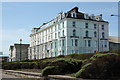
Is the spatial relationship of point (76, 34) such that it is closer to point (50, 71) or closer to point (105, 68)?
point (50, 71)

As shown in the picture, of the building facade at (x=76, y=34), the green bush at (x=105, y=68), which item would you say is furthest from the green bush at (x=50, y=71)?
the building facade at (x=76, y=34)

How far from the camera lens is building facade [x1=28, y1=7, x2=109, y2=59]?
157ft

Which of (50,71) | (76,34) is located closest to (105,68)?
(50,71)

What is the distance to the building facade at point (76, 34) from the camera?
4797 cm

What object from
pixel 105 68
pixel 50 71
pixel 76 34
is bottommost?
pixel 50 71

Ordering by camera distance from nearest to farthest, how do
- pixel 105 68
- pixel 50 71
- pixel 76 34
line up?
1. pixel 105 68
2. pixel 50 71
3. pixel 76 34

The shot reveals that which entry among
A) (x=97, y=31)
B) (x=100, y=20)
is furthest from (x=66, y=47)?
(x=100, y=20)

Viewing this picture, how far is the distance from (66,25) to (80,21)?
5362 millimetres

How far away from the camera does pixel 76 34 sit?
4922 centimetres

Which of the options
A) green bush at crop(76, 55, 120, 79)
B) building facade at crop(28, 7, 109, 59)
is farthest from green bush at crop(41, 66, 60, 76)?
building facade at crop(28, 7, 109, 59)

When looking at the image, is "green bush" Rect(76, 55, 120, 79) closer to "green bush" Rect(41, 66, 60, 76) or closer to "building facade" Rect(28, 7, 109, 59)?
"green bush" Rect(41, 66, 60, 76)

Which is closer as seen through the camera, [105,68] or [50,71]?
[105,68]

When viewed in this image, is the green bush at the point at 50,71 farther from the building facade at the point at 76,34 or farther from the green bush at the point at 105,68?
the building facade at the point at 76,34

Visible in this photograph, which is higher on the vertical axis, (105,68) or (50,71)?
(105,68)
